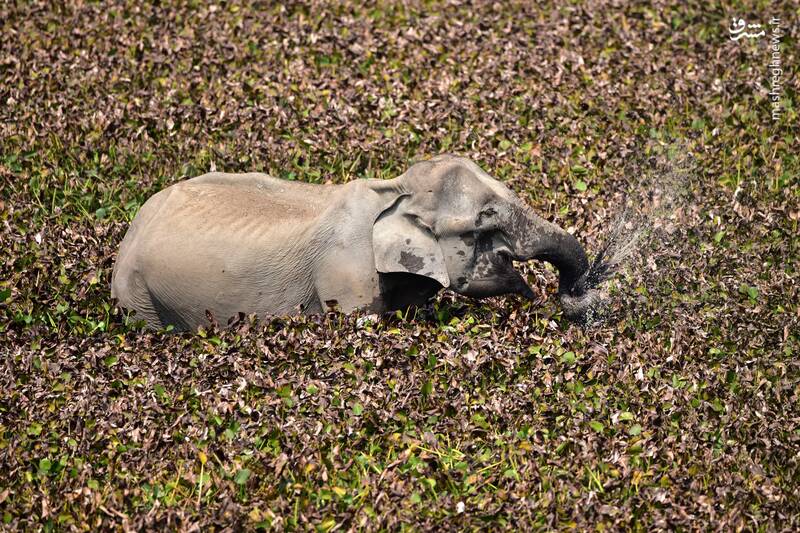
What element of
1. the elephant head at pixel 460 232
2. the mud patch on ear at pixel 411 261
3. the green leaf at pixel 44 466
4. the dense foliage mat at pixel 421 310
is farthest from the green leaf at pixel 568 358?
the green leaf at pixel 44 466

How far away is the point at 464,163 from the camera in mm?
8562

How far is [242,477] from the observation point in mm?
7539

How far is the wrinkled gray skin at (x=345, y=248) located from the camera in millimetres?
8461

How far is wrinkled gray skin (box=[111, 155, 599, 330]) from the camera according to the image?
8461 millimetres

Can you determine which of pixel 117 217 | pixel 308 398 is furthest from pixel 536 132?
pixel 308 398

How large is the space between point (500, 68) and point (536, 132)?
3.68ft

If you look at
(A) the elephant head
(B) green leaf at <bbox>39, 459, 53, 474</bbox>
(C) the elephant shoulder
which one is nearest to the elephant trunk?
(A) the elephant head

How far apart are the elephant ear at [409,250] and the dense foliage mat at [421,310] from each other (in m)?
0.39

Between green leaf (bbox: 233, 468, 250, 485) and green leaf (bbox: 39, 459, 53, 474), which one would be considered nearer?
green leaf (bbox: 233, 468, 250, 485)

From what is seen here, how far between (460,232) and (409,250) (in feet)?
0.98

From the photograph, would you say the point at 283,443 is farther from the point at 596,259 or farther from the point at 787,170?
the point at 787,170
